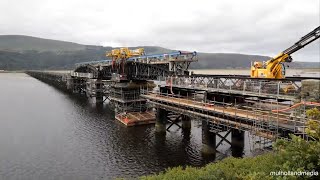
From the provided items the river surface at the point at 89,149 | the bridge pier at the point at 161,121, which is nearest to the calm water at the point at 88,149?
the river surface at the point at 89,149

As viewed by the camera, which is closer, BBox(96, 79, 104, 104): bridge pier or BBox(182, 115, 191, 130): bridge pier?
BBox(182, 115, 191, 130): bridge pier

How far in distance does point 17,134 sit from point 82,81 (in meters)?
65.5

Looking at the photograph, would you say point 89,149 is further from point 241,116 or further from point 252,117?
point 252,117

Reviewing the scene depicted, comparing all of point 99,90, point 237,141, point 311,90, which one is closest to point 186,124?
point 237,141

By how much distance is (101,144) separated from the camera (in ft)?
128

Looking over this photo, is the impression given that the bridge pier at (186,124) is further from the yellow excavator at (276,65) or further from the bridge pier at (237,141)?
the yellow excavator at (276,65)

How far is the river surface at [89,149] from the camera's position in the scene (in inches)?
1180

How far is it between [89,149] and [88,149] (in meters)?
0.14

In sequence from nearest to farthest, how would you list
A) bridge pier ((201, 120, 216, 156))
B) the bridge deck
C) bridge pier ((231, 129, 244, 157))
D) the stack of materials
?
1. the stack of materials
2. the bridge deck
3. bridge pier ((201, 120, 216, 156))
4. bridge pier ((231, 129, 244, 157))

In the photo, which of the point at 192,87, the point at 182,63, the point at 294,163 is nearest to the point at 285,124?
the point at 294,163

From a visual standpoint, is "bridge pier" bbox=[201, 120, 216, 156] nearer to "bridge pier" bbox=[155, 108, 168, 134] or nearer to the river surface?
the river surface

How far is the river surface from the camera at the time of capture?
29984mm

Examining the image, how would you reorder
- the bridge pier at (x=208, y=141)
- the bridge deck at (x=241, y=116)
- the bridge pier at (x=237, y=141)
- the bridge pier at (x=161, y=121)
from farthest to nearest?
the bridge pier at (x=161, y=121)
the bridge pier at (x=237, y=141)
the bridge pier at (x=208, y=141)
the bridge deck at (x=241, y=116)

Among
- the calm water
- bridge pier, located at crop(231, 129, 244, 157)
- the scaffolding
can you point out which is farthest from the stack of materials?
the calm water
